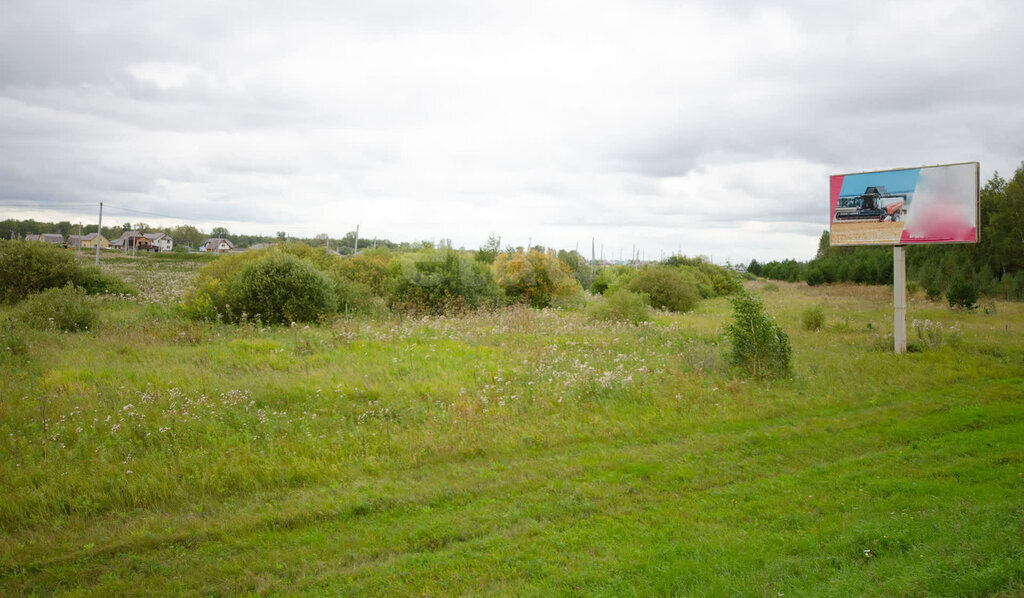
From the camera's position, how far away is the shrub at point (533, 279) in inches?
1209

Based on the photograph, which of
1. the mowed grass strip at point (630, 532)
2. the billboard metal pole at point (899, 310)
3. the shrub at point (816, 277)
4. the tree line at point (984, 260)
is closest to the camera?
the mowed grass strip at point (630, 532)

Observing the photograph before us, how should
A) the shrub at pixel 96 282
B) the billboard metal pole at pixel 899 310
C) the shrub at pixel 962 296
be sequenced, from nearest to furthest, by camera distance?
1. the billboard metal pole at pixel 899 310
2. the shrub at pixel 96 282
3. the shrub at pixel 962 296

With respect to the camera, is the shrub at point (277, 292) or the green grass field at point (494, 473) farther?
the shrub at point (277, 292)

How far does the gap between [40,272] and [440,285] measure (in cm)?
1721

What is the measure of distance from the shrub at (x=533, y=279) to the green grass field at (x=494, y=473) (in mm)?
15913

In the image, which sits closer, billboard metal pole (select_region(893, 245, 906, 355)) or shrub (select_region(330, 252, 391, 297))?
billboard metal pole (select_region(893, 245, 906, 355))

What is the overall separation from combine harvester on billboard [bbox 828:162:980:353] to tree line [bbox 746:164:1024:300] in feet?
92.3

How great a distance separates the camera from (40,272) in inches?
960

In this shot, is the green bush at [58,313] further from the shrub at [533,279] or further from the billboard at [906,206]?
the billboard at [906,206]

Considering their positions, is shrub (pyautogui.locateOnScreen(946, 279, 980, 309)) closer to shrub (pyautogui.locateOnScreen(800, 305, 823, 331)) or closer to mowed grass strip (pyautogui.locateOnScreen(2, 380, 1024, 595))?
shrub (pyautogui.locateOnScreen(800, 305, 823, 331))

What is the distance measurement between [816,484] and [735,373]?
6483mm

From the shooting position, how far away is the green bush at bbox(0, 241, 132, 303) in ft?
77.4

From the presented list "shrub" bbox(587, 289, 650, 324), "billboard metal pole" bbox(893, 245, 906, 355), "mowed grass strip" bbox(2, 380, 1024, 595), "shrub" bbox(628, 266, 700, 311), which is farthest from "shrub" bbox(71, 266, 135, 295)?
"billboard metal pole" bbox(893, 245, 906, 355)

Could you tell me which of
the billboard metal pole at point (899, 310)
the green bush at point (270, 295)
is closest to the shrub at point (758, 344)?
the billboard metal pole at point (899, 310)
